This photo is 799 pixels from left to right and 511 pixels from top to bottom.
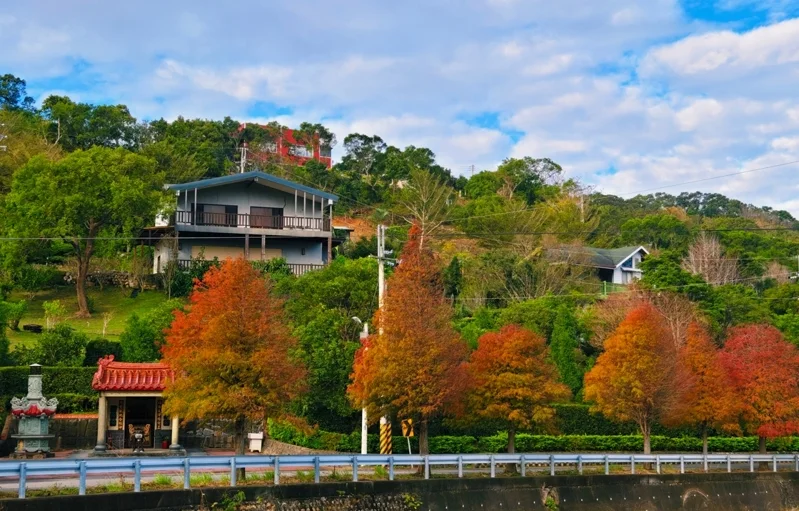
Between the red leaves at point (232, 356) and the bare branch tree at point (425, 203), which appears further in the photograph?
the bare branch tree at point (425, 203)

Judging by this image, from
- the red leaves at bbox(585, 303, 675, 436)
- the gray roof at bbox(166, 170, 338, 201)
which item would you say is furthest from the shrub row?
the gray roof at bbox(166, 170, 338, 201)

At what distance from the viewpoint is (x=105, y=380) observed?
33.6m

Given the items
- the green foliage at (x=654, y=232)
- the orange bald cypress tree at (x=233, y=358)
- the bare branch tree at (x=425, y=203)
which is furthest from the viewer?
the green foliage at (x=654, y=232)

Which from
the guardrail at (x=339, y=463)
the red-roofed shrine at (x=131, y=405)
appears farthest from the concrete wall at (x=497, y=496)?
the red-roofed shrine at (x=131, y=405)

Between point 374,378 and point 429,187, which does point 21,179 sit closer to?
point 374,378

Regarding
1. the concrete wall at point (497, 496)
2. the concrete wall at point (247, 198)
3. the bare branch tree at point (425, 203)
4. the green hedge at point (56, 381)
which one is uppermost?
the bare branch tree at point (425, 203)

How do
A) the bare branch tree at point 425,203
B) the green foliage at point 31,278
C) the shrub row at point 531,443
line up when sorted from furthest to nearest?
1. the bare branch tree at point 425,203
2. the green foliage at point 31,278
3. the shrub row at point 531,443

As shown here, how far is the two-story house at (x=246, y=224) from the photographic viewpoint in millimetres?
59719

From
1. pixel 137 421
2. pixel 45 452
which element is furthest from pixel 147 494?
pixel 137 421

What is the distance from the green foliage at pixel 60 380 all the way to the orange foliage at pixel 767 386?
1062 inches

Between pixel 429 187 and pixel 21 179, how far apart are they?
3769cm

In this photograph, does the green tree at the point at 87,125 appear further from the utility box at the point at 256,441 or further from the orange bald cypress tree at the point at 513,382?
the orange bald cypress tree at the point at 513,382

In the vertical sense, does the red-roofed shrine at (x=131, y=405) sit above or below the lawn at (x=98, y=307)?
below

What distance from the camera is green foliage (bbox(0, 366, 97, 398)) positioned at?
3716cm
